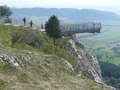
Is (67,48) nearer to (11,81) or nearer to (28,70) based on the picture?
(28,70)

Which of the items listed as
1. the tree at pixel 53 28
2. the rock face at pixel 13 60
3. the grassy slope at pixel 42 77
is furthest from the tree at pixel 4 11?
the rock face at pixel 13 60

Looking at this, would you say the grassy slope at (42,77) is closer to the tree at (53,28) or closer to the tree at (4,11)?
the tree at (53,28)

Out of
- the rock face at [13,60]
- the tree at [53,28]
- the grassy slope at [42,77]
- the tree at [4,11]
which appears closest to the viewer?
the grassy slope at [42,77]

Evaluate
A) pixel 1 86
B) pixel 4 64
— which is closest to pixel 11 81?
pixel 1 86

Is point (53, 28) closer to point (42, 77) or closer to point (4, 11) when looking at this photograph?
point (4, 11)

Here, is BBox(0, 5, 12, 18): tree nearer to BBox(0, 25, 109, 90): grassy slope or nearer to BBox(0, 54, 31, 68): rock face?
BBox(0, 25, 109, 90): grassy slope

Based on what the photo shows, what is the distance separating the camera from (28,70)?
4125 cm

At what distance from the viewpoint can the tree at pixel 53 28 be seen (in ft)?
261

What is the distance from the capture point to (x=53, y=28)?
79750 mm

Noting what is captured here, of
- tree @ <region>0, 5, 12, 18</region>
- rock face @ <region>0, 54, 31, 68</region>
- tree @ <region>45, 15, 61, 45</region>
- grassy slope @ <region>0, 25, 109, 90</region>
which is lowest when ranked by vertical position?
grassy slope @ <region>0, 25, 109, 90</region>

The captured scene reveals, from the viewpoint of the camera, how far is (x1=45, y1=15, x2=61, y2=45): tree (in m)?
79.6

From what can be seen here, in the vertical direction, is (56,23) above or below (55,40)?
above

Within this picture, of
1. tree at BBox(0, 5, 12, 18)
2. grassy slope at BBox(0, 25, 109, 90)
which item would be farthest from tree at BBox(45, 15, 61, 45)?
tree at BBox(0, 5, 12, 18)

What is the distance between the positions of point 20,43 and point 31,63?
25.7 meters
